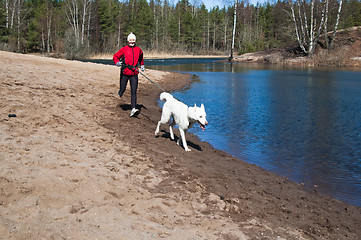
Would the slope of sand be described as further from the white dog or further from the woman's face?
the woman's face

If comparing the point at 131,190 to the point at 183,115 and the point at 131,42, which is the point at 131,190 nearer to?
the point at 183,115

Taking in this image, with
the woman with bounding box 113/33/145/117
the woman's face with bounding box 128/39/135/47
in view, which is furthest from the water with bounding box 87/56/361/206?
the woman's face with bounding box 128/39/135/47

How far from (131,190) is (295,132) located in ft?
23.6

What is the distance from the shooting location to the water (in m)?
7.33

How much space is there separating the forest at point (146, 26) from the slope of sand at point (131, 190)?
3744 cm

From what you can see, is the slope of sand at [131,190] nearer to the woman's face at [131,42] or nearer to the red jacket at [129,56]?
the red jacket at [129,56]

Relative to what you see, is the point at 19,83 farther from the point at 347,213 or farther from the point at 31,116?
the point at 347,213

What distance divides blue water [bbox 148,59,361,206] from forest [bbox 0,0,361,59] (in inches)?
1058

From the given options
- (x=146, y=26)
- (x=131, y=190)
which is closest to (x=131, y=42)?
(x=131, y=190)

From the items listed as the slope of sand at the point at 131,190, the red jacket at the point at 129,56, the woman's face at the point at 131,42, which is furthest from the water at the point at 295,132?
the woman's face at the point at 131,42

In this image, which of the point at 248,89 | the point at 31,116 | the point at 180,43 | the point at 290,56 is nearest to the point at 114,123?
the point at 31,116

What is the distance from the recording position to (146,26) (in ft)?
273

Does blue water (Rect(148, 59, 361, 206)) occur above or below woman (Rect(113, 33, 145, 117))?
below

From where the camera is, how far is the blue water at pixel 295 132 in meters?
7.33
